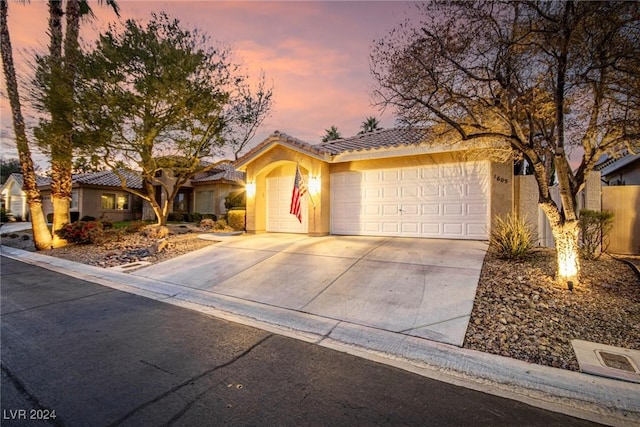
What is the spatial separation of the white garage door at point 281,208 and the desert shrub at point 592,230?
28.6 feet

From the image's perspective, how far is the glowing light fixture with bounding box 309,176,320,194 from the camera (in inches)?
448

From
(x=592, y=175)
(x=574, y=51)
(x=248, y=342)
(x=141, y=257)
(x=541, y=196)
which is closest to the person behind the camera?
(x=248, y=342)

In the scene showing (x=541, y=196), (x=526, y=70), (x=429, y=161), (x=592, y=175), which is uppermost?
(x=526, y=70)

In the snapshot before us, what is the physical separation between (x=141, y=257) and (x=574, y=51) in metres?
12.1

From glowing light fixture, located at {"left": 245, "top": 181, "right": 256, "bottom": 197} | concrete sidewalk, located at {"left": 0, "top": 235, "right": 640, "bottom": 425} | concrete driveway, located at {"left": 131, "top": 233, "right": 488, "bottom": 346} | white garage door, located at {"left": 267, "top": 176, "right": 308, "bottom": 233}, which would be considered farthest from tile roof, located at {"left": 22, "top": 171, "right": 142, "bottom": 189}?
concrete driveway, located at {"left": 131, "top": 233, "right": 488, "bottom": 346}

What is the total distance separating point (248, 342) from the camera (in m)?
4.01

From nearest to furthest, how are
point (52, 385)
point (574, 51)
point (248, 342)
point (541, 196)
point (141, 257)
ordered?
point (52, 385) → point (248, 342) → point (574, 51) → point (541, 196) → point (141, 257)

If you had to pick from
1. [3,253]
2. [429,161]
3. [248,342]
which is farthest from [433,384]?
[3,253]

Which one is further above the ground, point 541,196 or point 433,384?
point 541,196

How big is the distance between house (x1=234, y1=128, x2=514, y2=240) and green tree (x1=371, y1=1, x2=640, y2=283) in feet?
8.55

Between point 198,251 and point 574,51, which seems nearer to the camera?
point 574,51

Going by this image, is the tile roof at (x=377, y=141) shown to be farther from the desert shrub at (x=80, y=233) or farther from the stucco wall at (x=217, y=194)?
the stucco wall at (x=217, y=194)

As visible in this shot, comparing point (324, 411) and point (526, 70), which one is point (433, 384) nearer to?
point (324, 411)

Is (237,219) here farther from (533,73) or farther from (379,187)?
(533,73)
